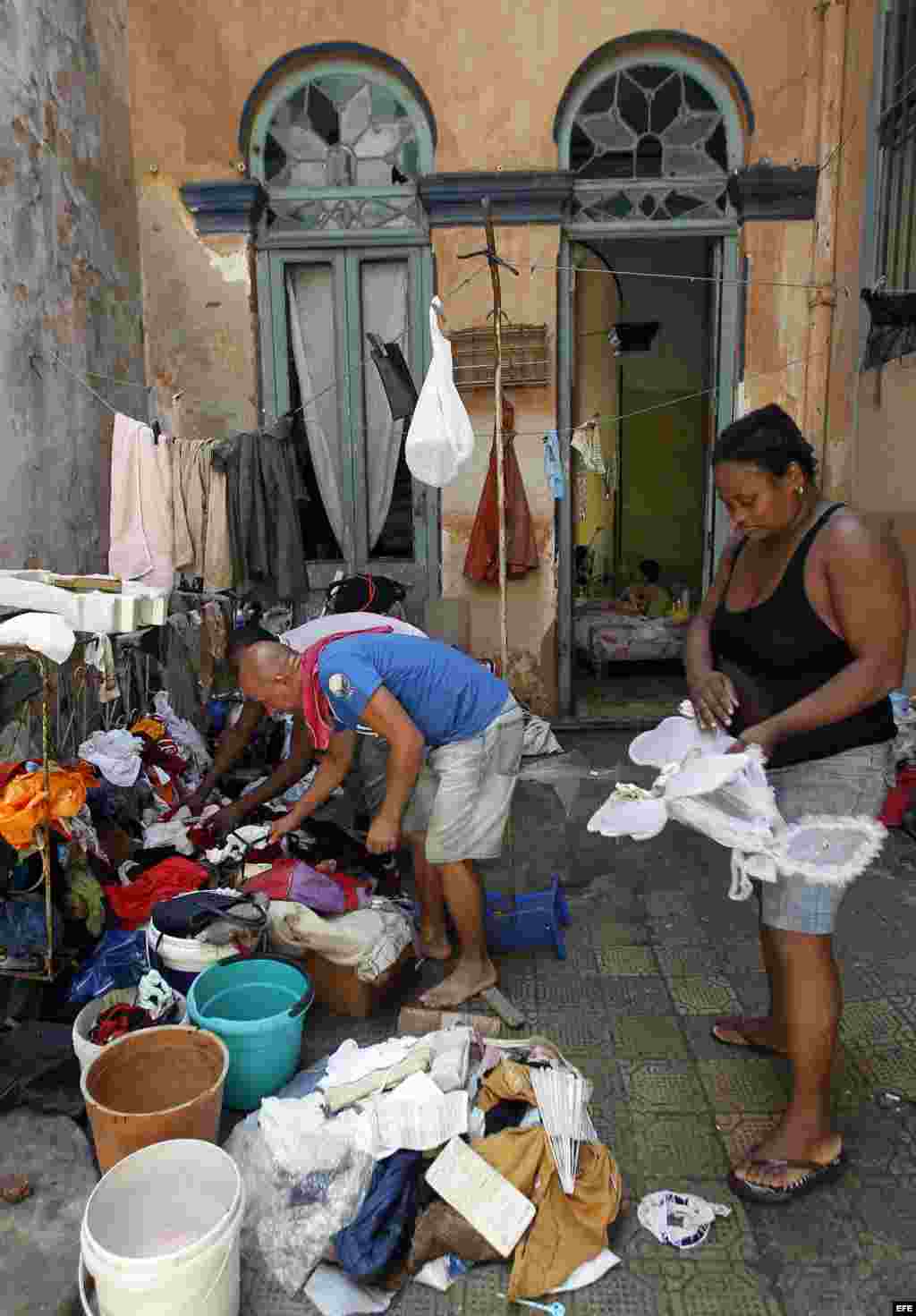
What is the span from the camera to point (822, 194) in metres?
6.89

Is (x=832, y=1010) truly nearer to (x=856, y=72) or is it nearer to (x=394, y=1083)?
(x=394, y=1083)

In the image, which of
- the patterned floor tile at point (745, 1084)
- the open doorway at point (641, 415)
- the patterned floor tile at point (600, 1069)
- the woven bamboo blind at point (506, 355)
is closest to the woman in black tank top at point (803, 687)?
the patterned floor tile at point (745, 1084)

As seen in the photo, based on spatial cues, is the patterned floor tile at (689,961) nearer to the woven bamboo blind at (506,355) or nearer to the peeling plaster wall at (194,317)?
the woven bamboo blind at (506,355)

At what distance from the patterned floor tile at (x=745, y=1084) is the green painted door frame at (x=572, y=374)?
14.7 feet

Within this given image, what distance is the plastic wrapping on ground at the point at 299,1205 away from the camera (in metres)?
2.53

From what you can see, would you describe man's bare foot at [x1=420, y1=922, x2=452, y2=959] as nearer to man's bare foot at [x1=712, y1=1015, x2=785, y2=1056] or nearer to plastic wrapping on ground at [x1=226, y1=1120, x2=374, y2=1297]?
man's bare foot at [x1=712, y1=1015, x2=785, y2=1056]

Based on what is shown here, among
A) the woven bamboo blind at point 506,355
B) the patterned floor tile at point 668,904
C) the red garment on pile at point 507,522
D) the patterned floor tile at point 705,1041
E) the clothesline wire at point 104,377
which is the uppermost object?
the woven bamboo blind at point 506,355

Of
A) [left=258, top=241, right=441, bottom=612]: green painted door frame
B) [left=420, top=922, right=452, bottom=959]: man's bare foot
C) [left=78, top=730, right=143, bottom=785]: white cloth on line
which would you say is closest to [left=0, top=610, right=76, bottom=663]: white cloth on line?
[left=78, top=730, right=143, bottom=785]: white cloth on line

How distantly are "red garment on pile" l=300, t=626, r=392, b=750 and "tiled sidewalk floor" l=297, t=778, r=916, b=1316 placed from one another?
1.10 m

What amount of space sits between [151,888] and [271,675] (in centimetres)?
120

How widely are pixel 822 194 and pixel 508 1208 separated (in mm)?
6907

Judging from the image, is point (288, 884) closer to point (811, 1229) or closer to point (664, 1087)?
point (664, 1087)

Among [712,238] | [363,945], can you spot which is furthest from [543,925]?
[712,238]

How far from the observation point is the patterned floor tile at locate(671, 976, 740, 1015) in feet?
12.1
